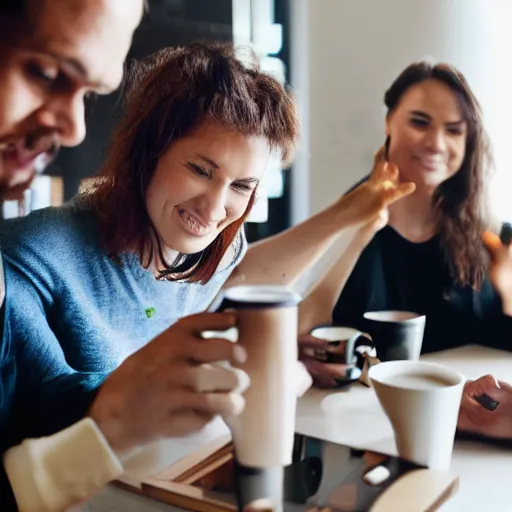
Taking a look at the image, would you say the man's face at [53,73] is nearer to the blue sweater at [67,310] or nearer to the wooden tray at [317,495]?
the blue sweater at [67,310]

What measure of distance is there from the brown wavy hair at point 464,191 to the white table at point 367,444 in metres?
0.11

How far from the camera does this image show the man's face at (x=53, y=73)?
497mm

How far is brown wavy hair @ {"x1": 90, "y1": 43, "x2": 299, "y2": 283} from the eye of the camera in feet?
1.79

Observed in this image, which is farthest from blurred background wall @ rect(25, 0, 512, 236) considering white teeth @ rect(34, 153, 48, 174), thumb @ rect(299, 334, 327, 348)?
thumb @ rect(299, 334, 327, 348)

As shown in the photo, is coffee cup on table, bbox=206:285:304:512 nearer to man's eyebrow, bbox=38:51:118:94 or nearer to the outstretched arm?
the outstretched arm

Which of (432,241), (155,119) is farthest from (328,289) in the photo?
(155,119)

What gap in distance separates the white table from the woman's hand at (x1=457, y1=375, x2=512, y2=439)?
0.06 feet

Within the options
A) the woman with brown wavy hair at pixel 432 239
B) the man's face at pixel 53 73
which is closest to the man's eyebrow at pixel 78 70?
the man's face at pixel 53 73

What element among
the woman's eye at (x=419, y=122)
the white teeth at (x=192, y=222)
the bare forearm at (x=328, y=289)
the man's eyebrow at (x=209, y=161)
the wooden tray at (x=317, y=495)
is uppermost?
the woman's eye at (x=419, y=122)

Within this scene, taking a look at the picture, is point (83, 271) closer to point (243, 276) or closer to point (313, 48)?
point (243, 276)

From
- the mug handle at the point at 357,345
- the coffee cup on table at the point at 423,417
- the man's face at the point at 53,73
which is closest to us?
the man's face at the point at 53,73

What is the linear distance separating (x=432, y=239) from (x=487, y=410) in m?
0.23

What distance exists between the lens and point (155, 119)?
55 cm

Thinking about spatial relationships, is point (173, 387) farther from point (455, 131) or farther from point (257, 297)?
point (455, 131)
